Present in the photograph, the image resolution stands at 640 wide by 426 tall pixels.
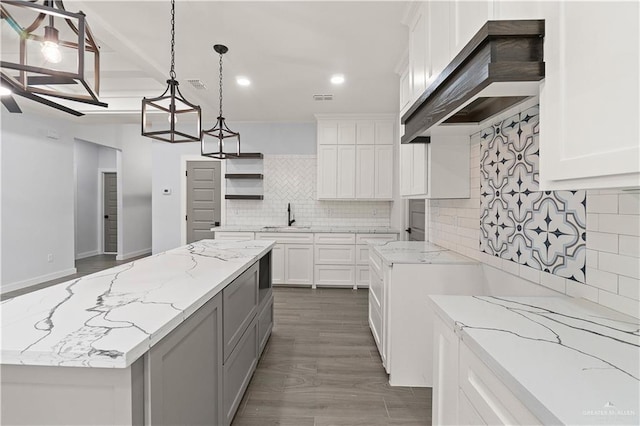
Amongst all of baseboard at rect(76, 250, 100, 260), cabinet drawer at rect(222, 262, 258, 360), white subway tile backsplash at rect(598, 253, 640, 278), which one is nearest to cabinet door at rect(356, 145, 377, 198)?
cabinet drawer at rect(222, 262, 258, 360)

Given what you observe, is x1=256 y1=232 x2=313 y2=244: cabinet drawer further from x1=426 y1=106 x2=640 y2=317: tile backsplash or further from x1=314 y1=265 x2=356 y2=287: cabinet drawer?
x1=426 y1=106 x2=640 y2=317: tile backsplash

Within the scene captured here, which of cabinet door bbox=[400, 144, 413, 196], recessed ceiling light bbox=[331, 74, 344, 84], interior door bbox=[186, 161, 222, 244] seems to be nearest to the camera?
cabinet door bbox=[400, 144, 413, 196]

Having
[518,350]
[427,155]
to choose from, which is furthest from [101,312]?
[427,155]

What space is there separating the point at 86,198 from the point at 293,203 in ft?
18.7

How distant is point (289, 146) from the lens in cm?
561

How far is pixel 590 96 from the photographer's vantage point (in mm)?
852

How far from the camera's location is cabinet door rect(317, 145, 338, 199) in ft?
16.9

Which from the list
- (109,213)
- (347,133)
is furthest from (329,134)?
(109,213)

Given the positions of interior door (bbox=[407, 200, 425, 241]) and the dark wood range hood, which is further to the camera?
interior door (bbox=[407, 200, 425, 241])

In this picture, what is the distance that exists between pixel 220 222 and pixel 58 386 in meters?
4.95

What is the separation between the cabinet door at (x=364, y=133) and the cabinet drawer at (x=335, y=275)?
2.07 m

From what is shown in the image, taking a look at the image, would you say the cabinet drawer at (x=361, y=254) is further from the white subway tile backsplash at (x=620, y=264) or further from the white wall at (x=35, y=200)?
the white wall at (x=35, y=200)

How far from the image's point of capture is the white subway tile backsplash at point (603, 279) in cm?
118

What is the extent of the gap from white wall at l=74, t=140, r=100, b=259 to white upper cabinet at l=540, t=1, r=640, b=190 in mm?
8969
